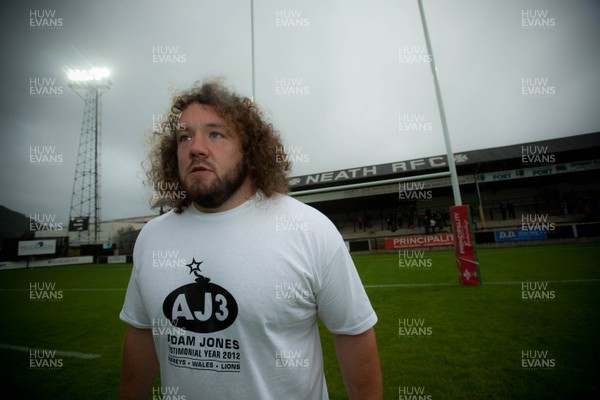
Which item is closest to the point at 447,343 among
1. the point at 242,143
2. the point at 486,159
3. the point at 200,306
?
the point at 200,306

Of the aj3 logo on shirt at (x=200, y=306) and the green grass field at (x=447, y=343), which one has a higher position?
the aj3 logo on shirt at (x=200, y=306)

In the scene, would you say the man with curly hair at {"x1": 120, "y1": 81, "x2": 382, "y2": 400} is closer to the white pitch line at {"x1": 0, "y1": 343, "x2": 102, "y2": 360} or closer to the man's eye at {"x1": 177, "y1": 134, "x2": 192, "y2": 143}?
the man's eye at {"x1": 177, "y1": 134, "x2": 192, "y2": 143}

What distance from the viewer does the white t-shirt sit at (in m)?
1.21

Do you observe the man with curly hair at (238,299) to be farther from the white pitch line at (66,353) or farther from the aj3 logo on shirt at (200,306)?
the white pitch line at (66,353)

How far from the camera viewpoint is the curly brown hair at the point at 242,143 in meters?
1.77

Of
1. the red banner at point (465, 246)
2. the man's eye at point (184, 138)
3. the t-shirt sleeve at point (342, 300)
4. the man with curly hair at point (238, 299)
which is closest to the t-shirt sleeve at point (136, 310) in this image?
the man with curly hair at point (238, 299)

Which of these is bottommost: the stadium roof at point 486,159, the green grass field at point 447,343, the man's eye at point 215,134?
the green grass field at point 447,343

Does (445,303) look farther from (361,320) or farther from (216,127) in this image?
(216,127)

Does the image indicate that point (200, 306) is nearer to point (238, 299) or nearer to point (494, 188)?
point (238, 299)

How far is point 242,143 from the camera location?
1827 mm

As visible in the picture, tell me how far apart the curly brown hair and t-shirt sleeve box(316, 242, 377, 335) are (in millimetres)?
656

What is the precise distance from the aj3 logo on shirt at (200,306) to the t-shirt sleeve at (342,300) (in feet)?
1.46

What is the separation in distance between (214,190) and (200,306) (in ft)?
2.03

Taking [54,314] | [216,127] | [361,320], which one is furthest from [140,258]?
[54,314]
